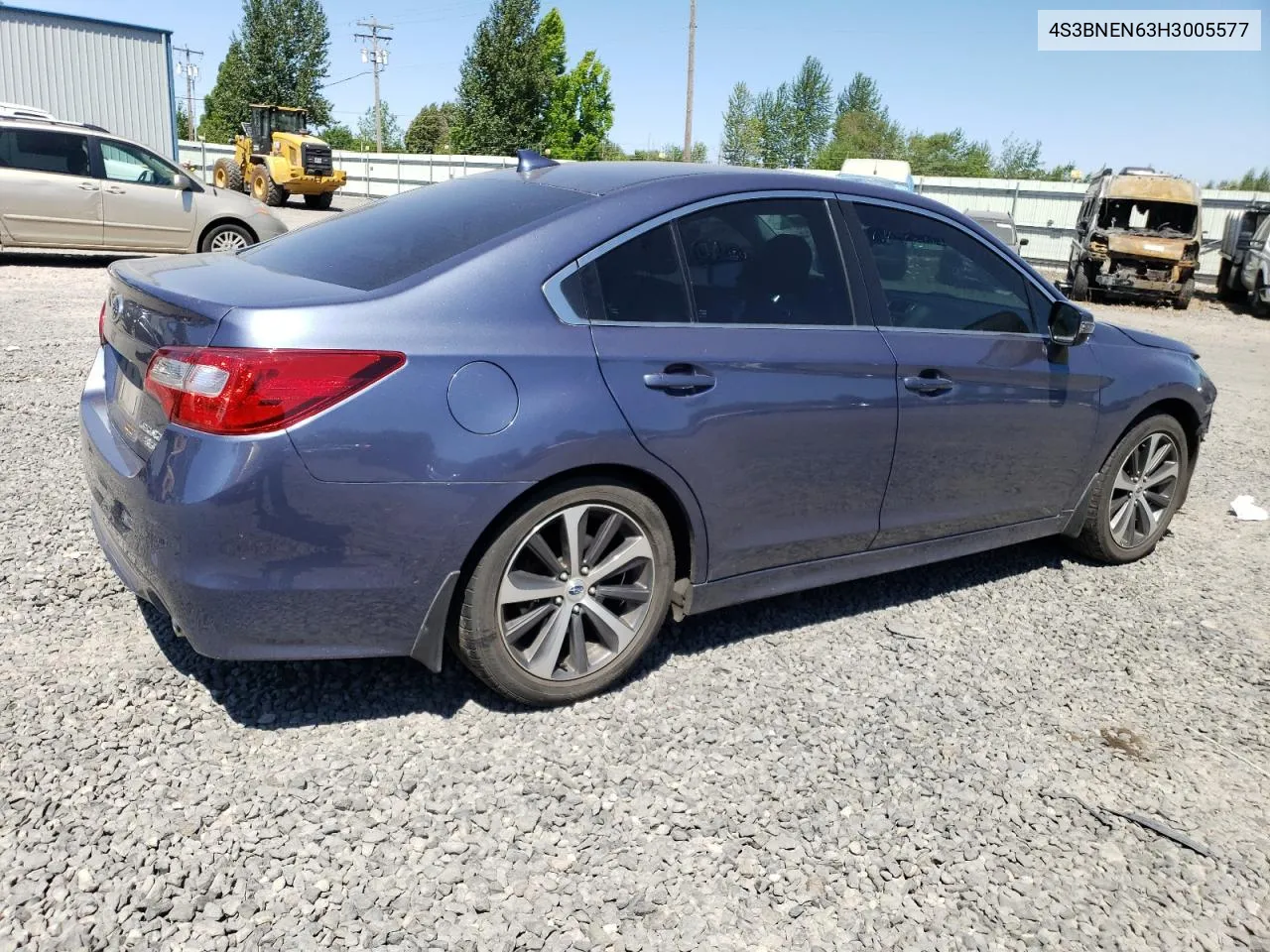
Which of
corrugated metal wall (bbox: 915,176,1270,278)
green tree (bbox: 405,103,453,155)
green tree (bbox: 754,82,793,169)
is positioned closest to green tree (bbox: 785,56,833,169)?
green tree (bbox: 754,82,793,169)

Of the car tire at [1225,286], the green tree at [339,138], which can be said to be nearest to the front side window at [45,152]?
the car tire at [1225,286]

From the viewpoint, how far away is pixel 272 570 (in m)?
2.67

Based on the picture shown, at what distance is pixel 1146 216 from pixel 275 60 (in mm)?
48732

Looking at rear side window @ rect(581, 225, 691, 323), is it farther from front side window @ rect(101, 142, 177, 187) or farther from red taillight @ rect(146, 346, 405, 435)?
front side window @ rect(101, 142, 177, 187)

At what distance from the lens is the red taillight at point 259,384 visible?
258 centimetres

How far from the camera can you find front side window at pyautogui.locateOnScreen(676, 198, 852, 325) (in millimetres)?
3340

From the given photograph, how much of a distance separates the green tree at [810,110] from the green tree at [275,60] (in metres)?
41.0

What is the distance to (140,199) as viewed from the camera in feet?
44.2

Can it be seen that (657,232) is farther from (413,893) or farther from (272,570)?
(413,893)

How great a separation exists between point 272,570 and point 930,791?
75.6 inches

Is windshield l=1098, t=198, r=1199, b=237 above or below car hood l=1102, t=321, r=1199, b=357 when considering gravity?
above

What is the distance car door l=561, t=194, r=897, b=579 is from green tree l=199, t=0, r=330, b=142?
56358 mm

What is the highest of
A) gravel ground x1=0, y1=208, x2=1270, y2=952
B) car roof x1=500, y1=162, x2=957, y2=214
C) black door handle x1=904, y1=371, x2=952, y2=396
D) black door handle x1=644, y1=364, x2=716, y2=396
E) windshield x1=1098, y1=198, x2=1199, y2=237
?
windshield x1=1098, y1=198, x2=1199, y2=237

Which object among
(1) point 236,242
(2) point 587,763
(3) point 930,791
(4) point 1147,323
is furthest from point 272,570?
(4) point 1147,323
